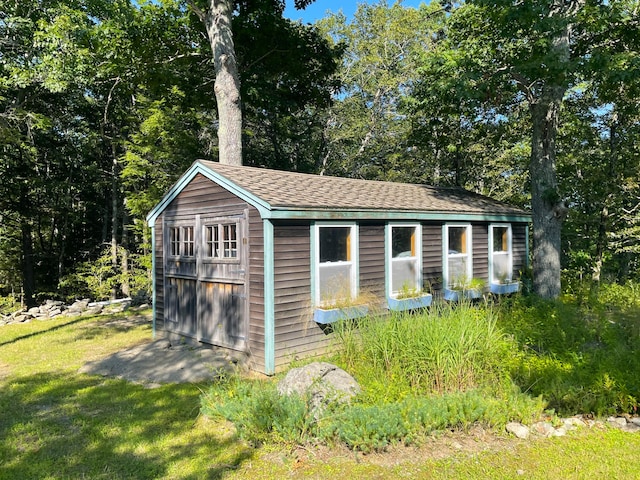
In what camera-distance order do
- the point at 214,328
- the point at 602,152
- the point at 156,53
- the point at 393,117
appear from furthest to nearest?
the point at 393,117
the point at 602,152
the point at 156,53
the point at 214,328

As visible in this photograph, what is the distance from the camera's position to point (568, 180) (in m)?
15.7

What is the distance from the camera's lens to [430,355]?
16.6 ft

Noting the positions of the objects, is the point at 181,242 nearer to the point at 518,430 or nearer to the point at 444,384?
the point at 444,384

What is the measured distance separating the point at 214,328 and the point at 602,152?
49.3 feet

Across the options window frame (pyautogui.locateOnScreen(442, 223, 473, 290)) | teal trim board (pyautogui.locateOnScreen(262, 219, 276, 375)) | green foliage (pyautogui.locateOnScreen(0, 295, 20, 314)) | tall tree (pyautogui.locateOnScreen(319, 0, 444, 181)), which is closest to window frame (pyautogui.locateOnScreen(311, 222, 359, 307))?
teal trim board (pyautogui.locateOnScreen(262, 219, 276, 375))

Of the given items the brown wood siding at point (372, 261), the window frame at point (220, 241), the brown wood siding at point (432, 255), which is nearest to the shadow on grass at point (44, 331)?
the window frame at point (220, 241)

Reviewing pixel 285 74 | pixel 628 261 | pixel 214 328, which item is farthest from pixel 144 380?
pixel 628 261

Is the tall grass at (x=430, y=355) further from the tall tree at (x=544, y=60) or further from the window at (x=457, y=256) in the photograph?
the tall tree at (x=544, y=60)

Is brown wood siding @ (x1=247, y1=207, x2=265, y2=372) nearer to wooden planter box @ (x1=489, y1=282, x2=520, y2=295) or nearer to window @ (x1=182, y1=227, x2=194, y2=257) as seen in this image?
window @ (x1=182, y1=227, x2=194, y2=257)

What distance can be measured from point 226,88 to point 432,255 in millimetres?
7223

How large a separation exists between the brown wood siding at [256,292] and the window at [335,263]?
1044 mm

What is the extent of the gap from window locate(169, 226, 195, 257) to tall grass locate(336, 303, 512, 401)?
4385 mm

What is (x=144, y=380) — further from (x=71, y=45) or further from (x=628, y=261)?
(x=628, y=261)

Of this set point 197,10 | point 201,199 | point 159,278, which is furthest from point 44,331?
point 197,10
